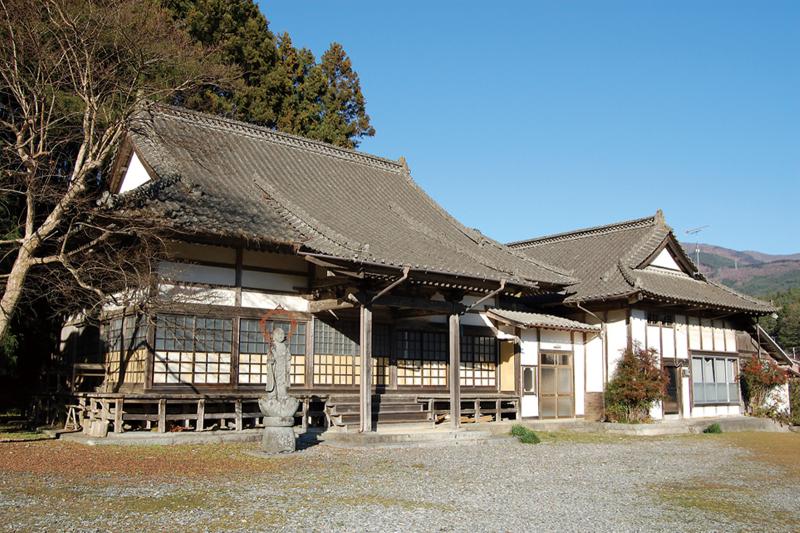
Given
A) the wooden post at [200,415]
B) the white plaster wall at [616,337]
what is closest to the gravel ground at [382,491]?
the wooden post at [200,415]

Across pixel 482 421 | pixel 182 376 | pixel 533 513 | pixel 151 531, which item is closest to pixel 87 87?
pixel 182 376

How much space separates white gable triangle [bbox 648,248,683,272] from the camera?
24703 millimetres

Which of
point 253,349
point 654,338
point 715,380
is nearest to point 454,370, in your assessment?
point 253,349

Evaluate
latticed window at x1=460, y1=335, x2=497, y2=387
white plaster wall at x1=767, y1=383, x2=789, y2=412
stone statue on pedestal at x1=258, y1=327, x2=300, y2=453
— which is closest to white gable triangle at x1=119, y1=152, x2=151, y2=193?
stone statue on pedestal at x1=258, y1=327, x2=300, y2=453

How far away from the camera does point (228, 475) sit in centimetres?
→ 1077

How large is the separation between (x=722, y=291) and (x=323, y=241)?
56.8ft

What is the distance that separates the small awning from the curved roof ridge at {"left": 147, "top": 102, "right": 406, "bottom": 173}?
6338 millimetres

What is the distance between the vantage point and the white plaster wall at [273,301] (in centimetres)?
1644

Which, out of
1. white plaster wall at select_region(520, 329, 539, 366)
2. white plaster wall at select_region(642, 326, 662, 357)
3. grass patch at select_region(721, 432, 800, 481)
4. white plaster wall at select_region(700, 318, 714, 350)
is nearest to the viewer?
grass patch at select_region(721, 432, 800, 481)

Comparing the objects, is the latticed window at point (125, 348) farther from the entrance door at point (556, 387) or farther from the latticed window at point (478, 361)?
the entrance door at point (556, 387)

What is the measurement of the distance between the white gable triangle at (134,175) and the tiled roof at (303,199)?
766 millimetres

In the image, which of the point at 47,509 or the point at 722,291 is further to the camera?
the point at 722,291

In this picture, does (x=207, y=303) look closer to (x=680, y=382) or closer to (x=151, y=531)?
(x=151, y=531)

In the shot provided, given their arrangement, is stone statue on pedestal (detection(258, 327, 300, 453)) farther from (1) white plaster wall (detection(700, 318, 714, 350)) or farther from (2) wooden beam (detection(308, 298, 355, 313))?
(1) white plaster wall (detection(700, 318, 714, 350))
